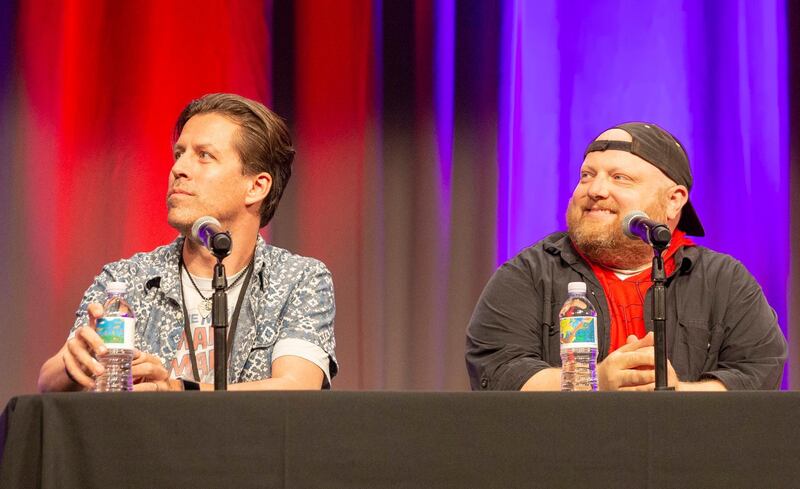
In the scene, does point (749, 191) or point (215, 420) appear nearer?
point (215, 420)

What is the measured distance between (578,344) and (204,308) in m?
1.08

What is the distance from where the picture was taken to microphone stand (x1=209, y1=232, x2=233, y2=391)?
6.77ft

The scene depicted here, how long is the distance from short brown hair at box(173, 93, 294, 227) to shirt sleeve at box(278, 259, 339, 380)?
315mm

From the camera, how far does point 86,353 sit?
7.16 feet

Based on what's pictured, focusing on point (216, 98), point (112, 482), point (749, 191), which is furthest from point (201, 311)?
point (749, 191)

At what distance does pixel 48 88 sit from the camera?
4.02 m

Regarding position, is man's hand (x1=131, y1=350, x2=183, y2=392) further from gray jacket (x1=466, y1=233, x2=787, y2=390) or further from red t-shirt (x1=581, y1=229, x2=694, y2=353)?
red t-shirt (x1=581, y1=229, x2=694, y2=353)

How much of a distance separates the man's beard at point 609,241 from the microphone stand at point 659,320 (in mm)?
809

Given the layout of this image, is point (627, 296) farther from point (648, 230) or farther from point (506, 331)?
point (648, 230)

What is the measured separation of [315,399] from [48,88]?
274 cm

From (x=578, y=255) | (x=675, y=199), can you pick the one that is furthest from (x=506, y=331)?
(x=675, y=199)

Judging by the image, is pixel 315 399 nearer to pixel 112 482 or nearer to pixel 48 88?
pixel 112 482

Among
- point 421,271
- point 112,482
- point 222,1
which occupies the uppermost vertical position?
point 222,1

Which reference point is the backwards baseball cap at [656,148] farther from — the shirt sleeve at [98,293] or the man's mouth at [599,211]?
the shirt sleeve at [98,293]
